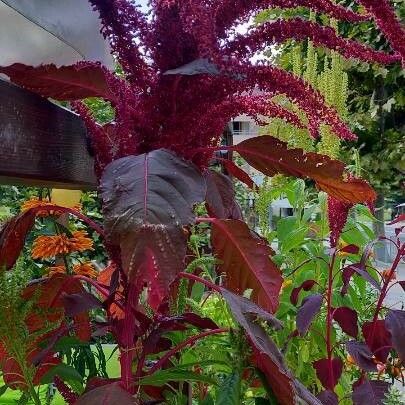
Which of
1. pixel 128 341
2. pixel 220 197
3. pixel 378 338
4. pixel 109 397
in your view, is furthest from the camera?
pixel 378 338

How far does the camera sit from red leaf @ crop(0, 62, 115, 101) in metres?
0.67

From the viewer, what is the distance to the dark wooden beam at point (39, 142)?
0.61m

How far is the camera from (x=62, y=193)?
132 cm

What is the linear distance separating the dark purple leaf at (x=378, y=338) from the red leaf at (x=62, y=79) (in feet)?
2.11

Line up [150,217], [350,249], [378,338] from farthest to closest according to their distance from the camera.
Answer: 1. [350,249]
2. [378,338]
3. [150,217]

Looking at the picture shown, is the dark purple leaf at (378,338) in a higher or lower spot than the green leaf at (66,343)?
lower

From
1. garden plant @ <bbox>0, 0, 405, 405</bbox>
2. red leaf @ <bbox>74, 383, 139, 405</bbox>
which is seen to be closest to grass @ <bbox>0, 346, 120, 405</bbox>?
garden plant @ <bbox>0, 0, 405, 405</bbox>

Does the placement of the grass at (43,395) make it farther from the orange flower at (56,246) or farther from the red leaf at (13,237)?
the red leaf at (13,237)

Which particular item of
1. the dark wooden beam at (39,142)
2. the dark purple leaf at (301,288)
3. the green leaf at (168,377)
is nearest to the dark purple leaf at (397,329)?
the dark purple leaf at (301,288)

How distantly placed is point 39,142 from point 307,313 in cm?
47

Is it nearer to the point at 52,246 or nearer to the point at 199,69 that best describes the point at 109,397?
the point at 199,69

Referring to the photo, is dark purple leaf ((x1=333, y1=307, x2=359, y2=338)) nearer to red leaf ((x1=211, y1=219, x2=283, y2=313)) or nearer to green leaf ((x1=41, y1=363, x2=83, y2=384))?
red leaf ((x1=211, y1=219, x2=283, y2=313))

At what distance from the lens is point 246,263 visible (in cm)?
79

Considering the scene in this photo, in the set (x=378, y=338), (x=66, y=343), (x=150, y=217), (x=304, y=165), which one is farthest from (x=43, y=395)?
(x=150, y=217)
